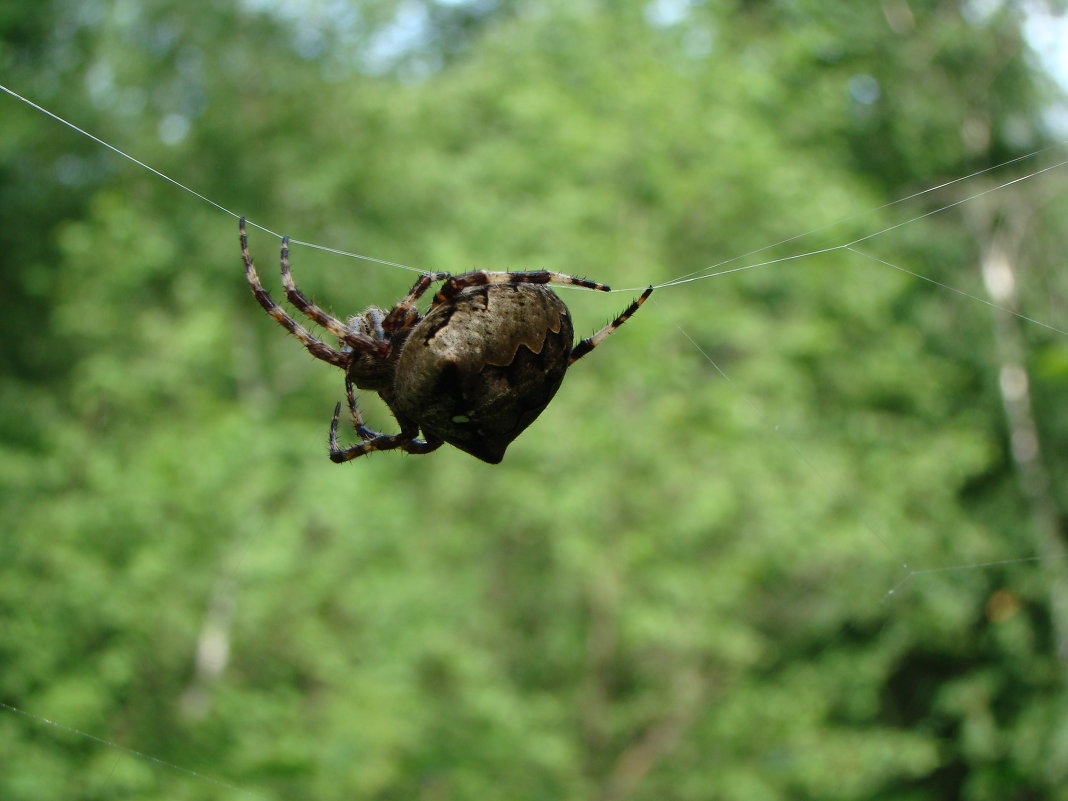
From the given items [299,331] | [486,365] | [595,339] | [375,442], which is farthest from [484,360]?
[299,331]

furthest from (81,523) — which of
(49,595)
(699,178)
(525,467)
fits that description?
(699,178)

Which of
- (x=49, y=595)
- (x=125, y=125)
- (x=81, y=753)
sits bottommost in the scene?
(x=81, y=753)

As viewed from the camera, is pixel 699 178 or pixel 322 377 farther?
pixel 322 377

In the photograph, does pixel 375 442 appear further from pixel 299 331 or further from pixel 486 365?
pixel 486 365

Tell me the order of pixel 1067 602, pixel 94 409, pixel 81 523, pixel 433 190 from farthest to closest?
1. pixel 433 190
2. pixel 94 409
3. pixel 1067 602
4. pixel 81 523

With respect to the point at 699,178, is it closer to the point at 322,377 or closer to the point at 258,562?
the point at 322,377

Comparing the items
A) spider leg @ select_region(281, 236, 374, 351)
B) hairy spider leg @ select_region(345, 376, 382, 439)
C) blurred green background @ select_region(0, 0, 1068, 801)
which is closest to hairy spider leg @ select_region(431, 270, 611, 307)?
spider leg @ select_region(281, 236, 374, 351)
